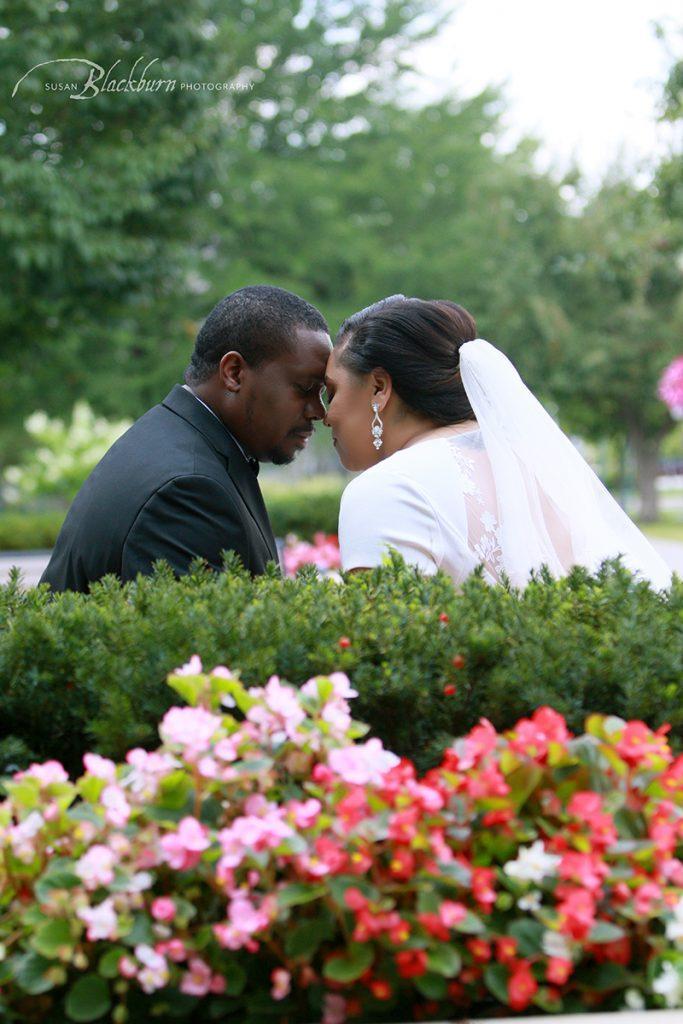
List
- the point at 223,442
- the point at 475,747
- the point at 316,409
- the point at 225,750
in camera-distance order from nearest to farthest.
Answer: the point at 225,750 → the point at 475,747 → the point at 223,442 → the point at 316,409

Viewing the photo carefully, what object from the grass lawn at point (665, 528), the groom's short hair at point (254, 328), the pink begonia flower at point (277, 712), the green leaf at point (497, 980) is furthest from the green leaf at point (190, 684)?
the grass lawn at point (665, 528)

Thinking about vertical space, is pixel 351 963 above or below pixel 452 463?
below

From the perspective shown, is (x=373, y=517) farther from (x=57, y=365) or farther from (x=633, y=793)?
(x=57, y=365)

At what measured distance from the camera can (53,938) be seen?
2.06m

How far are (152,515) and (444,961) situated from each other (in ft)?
7.00

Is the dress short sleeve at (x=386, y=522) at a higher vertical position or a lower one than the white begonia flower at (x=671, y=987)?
higher

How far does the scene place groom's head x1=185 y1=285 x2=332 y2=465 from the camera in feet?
14.8

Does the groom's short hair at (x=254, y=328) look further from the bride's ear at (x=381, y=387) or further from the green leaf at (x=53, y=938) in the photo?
the green leaf at (x=53, y=938)

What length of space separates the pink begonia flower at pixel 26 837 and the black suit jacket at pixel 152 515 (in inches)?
66.0

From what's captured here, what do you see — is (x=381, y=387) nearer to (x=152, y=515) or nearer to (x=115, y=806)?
(x=152, y=515)

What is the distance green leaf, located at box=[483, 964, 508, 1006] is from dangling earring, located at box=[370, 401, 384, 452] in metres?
2.64

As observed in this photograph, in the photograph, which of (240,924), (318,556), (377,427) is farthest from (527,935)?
(318,556)

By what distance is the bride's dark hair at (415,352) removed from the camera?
443cm

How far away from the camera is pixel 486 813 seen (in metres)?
2.25
